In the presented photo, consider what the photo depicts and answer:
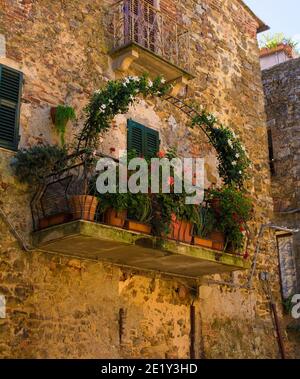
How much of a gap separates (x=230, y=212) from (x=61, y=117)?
9.67ft

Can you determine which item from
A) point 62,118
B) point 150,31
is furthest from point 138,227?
point 150,31

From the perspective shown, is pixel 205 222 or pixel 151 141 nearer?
pixel 205 222

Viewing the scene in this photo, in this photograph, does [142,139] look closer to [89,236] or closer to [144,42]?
[144,42]

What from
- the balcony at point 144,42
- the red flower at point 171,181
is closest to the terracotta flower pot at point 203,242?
the red flower at point 171,181

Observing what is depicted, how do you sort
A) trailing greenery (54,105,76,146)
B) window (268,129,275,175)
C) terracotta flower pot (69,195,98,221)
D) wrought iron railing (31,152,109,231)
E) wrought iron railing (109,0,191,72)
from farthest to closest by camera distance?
window (268,129,275,175), wrought iron railing (109,0,191,72), trailing greenery (54,105,76,146), wrought iron railing (31,152,109,231), terracotta flower pot (69,195,98,221)

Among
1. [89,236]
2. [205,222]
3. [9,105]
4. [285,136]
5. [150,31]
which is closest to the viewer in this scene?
[89,236]

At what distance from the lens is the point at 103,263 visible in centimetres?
839

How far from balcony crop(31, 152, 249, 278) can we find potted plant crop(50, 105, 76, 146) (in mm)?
444

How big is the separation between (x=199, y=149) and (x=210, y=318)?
3157 mm

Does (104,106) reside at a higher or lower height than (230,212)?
higher

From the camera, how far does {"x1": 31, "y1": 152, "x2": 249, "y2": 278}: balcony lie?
7148 mm

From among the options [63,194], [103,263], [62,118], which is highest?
[62,118]

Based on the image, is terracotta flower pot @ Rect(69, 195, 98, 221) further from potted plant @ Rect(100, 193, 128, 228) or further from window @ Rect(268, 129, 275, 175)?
window @ Rect(268, 129, 275, 175)

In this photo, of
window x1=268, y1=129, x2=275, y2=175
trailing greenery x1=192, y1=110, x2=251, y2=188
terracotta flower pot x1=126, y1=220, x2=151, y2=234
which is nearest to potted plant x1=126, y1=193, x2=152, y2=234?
terracotta flower pot x1=126, y1=220, x2=151, y2=234
